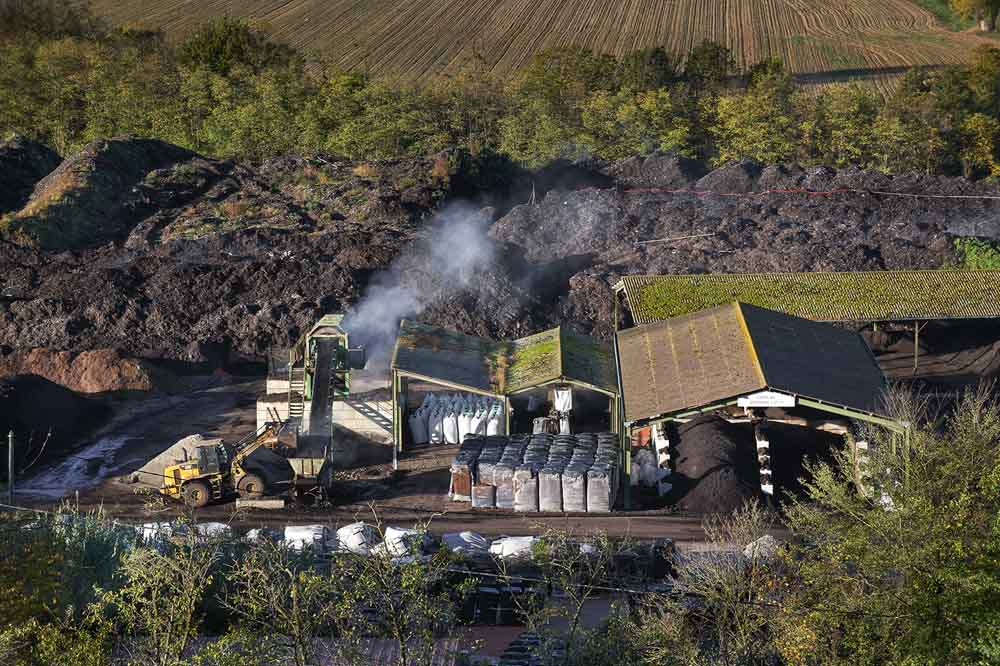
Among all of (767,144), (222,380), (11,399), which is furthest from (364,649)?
(767,144)

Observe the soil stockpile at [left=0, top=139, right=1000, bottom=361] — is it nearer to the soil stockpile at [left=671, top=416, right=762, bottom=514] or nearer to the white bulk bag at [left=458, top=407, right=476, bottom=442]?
the white bulk bag at [left=458, top=407, right=476, bottom=442]

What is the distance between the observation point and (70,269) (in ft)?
162

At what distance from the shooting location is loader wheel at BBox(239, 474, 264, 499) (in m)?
30.1

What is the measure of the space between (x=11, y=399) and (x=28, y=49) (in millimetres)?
58728

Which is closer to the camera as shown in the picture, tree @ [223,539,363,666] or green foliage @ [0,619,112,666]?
green foliage @ [0,619,112,666]

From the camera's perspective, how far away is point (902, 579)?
764 inches

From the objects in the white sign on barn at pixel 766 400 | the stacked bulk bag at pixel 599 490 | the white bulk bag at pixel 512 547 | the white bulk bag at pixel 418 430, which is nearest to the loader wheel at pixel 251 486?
the white bulk bag at pixel 418 430

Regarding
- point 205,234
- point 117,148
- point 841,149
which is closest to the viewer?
point 205,234

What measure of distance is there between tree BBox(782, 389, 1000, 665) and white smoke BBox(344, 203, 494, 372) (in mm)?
21320

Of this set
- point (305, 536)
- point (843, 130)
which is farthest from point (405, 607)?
point (843, 130)

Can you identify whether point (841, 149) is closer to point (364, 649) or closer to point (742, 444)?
point (742, 444)

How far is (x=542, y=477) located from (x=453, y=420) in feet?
18.5

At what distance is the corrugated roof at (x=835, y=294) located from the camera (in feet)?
126

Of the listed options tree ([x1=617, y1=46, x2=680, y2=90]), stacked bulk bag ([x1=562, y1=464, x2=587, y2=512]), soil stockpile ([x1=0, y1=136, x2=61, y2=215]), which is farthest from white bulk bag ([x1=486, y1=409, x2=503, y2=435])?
tree ([x1=617, y1=46, x2=680, y2=90])
